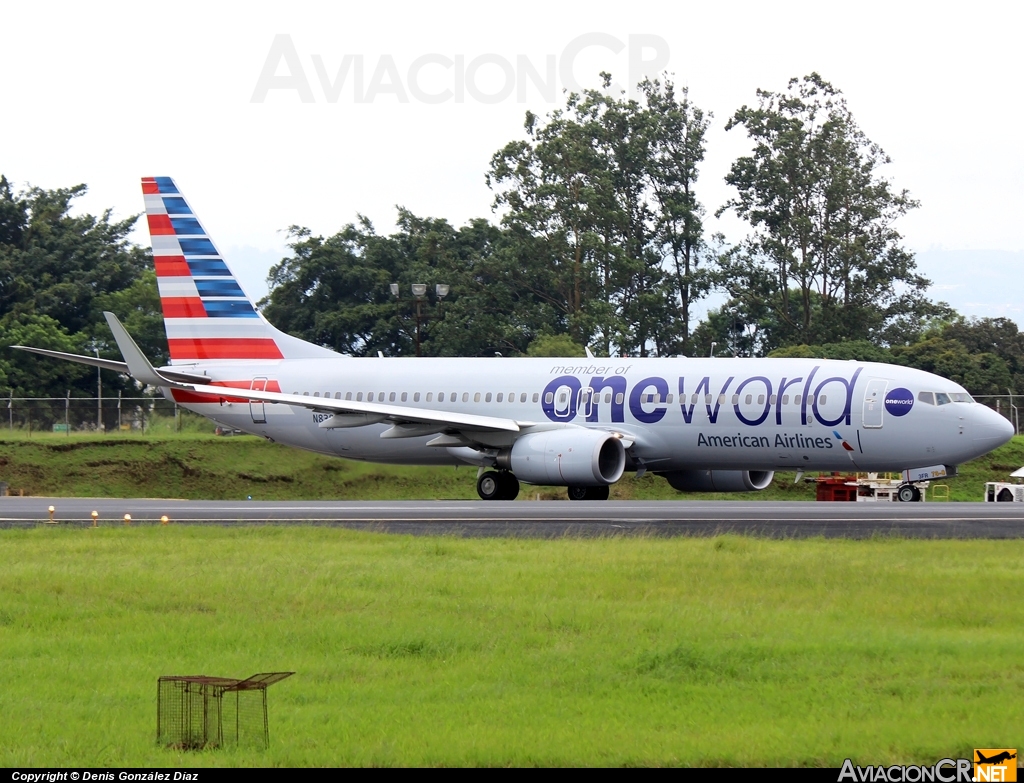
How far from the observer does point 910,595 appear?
47.6ft

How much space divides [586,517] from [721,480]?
11.0m

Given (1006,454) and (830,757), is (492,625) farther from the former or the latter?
(1006,454)

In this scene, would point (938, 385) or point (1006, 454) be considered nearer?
point (938, 385)

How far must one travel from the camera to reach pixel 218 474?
49594 millimetres

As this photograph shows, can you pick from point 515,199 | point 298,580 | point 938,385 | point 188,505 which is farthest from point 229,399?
point 515,199

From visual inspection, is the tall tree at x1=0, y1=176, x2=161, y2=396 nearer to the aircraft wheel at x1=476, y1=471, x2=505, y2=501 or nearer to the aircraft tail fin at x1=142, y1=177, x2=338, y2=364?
the aircraft tail fin at x1=142, y1=177, x2=338, y2=364

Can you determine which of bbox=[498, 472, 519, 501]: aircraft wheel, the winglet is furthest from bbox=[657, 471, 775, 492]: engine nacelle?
the winglet

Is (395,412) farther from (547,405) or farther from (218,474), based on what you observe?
(218,474)

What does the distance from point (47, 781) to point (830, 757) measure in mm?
4379

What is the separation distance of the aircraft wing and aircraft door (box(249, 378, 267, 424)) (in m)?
1.95

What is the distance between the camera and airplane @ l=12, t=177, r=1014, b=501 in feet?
102

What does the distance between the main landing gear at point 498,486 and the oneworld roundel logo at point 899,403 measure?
940cm

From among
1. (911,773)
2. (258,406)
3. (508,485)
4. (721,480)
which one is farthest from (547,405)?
(911,773)

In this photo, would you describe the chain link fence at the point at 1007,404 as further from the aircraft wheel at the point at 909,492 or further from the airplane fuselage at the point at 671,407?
the airplane fuselage at the point at 671,407
